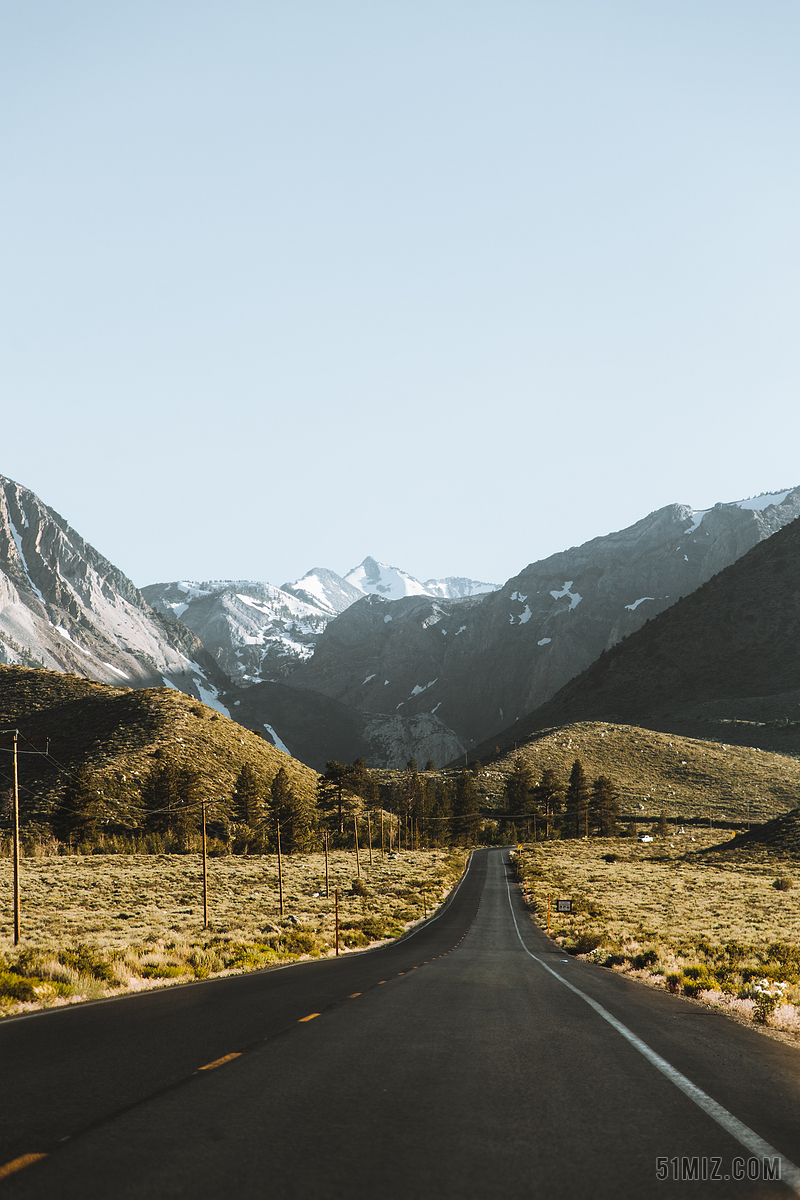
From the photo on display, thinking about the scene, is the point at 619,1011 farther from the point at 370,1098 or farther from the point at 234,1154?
the point at 234,1154

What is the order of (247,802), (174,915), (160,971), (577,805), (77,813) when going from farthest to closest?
(577,805) < (247,802) < (77,813) < (174,915) < (160,971)

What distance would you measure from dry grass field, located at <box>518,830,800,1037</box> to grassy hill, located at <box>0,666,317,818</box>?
149ft

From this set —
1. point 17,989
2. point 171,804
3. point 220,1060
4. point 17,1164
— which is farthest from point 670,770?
point 17,1164

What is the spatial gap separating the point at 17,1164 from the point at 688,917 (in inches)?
1648

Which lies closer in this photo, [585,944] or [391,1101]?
[391,1101]

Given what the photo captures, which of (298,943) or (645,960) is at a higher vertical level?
(645,960)

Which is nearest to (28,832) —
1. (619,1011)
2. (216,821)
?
(216,821)

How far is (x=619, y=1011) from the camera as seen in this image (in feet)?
43.2

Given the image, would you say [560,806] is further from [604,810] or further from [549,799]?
[604,810]

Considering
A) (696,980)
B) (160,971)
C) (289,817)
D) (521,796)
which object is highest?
(160,971)

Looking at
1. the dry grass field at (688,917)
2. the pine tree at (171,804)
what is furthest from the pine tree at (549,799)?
the pine tree at (171,804)

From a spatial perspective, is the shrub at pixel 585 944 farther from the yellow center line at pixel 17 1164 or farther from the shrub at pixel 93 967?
the yellow center line at pixel 17 1164

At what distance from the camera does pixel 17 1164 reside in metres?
5.08

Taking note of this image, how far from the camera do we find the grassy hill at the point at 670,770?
123812 mm
